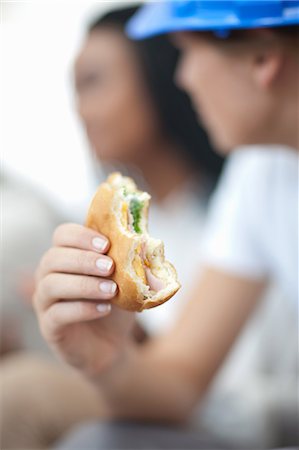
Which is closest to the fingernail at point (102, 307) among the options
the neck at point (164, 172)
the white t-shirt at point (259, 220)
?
Answer: the white t-shirt at point (259, 220)

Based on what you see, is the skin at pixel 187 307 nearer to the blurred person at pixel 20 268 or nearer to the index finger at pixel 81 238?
the index finger at pixel 81 238

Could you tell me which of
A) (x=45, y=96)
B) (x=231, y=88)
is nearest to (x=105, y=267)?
(x=231, y=88)

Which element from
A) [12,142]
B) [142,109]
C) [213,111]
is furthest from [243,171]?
[12,142]

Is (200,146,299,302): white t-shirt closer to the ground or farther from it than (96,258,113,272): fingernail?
farther from it

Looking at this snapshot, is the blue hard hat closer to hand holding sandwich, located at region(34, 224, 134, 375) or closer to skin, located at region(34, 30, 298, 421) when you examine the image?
skin, located at region(34, 30, 298, 421)

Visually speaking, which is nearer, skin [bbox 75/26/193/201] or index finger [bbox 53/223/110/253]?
index finger [bbox 53/223/110/253]

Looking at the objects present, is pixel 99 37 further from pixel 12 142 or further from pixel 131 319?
pixel 131 319

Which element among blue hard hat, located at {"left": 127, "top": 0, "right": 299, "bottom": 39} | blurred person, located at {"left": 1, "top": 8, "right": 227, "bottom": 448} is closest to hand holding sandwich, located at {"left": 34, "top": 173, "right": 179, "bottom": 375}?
blue hard hat, located at {"left": 127, "top": 0, "right": 299, "bottom": 39}
